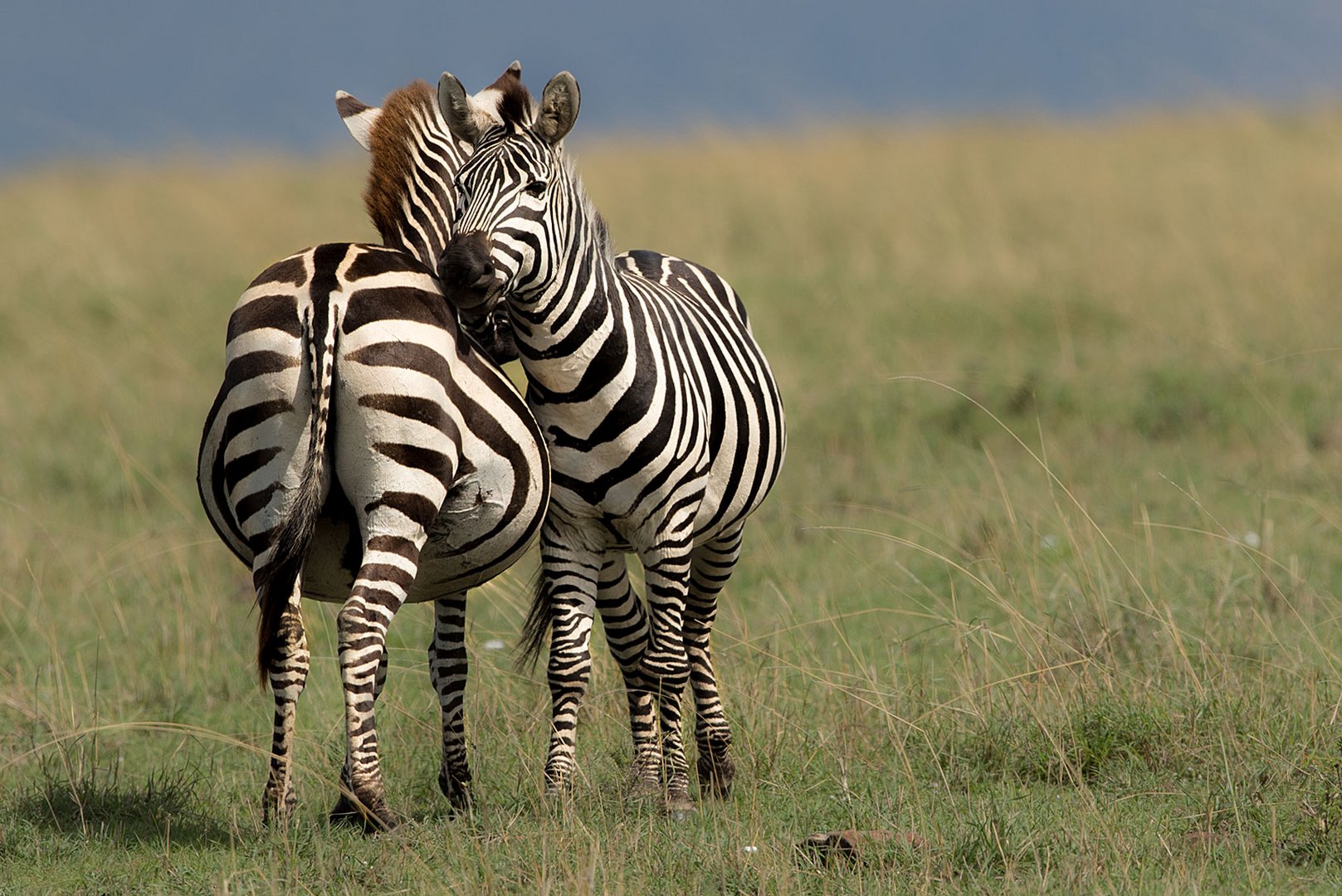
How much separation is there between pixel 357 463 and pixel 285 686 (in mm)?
724

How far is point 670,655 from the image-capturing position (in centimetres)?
471

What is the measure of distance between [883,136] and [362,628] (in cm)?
1567

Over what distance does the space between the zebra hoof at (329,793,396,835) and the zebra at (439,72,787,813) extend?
1.77ft

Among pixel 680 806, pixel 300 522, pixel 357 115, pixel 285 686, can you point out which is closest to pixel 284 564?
pixel 300 522

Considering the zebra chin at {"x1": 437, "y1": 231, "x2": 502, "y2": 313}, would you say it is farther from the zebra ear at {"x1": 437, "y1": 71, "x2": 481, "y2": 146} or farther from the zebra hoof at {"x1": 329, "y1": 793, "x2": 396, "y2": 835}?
the zebra hoof at {"x1": 329, "y1": 793, "x2": 396, "y2": 835}

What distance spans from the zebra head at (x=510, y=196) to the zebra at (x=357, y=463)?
25 centimetres

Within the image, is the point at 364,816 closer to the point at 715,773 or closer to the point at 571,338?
the point at 715,773

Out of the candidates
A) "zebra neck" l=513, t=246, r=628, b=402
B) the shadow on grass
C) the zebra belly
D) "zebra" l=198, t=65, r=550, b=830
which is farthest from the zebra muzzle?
the shadow on grass

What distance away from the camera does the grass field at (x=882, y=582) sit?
4.25m

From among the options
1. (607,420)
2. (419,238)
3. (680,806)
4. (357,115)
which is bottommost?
(680,806)

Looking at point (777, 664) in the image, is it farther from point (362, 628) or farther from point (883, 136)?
point (883, 136)

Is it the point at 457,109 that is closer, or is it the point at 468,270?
the point at 468,270

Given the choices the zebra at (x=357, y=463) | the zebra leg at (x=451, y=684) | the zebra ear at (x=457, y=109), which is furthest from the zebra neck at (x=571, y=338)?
the zebra leg at (x=451, y=684)

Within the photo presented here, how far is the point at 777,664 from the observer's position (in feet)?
18.4
